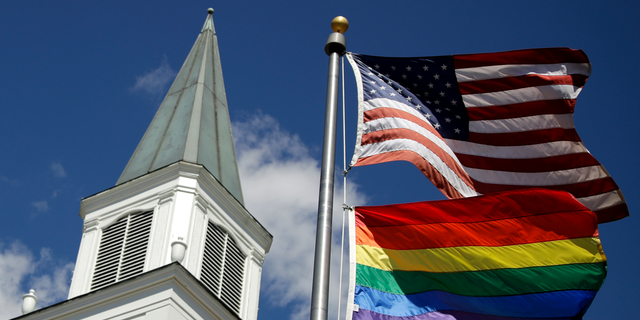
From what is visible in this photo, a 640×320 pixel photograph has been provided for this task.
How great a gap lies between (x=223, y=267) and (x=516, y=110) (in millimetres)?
10282

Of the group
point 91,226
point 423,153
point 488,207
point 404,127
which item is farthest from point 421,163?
point 91,226

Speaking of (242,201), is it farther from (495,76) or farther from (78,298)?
(495,76)

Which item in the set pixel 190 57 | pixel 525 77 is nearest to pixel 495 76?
pixel 525 77

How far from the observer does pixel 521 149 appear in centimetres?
1485

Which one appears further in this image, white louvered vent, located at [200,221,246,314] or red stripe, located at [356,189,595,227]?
white louvered vent, located at [200,221,246,314]

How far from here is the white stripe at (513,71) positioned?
15125 millimetres

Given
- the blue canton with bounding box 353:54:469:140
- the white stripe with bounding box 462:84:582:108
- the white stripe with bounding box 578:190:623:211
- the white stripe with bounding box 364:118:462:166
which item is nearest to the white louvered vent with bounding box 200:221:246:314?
the blue canton with bounding box 353:54:469:140

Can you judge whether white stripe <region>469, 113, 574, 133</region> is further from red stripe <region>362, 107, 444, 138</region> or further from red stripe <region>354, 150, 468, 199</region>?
red stripe <region>354, 150, 468, 199</region>

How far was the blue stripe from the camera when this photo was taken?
40.9 ft

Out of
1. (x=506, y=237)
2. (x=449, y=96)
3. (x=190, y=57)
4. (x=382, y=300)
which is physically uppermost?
(x=190, y=57)

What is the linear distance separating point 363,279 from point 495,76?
5.45m

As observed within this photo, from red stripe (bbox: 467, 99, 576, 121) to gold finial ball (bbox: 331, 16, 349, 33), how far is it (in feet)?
9.97

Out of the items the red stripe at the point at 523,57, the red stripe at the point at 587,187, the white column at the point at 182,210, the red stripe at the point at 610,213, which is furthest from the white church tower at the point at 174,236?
the red stripe at the point at 610,213

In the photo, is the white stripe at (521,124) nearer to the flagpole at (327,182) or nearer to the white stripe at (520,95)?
the white stripe at (520,95)
